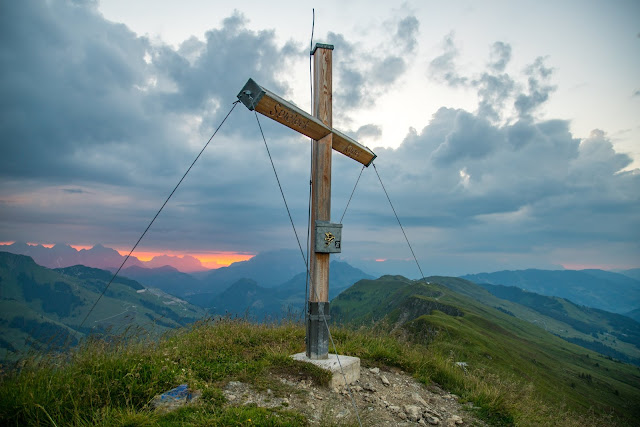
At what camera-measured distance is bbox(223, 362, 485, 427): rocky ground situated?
5.69m

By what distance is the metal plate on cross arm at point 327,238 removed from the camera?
790cm

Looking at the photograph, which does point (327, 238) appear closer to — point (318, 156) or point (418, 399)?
point (318, 156)

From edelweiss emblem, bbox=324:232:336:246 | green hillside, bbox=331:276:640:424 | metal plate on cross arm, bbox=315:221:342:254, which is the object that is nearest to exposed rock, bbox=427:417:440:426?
metal plate on cross arm, bbox=315:221:342:254

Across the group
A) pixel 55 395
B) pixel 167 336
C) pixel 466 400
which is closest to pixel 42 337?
pixel 55 395

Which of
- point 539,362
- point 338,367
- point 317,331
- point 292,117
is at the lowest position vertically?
point 539,362

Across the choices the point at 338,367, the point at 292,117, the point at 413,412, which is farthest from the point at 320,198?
the point at 413,412

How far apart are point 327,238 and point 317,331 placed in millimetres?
1990

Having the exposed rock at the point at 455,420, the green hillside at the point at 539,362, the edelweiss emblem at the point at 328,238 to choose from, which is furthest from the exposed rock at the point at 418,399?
the green hillside at the point at 539,362

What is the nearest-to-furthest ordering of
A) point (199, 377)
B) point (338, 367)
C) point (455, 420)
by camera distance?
1. point (199, 377)
2. point (455, 420)
3. point (338, 367)

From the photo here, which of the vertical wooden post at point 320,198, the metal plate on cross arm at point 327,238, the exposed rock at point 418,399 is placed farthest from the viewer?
the metal plate on cross arm at point 327,238

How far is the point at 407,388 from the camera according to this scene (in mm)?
7707

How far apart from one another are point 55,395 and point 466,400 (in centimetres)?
731

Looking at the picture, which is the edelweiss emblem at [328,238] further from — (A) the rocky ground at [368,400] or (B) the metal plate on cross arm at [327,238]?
(A) the rocky ground at [368,400]

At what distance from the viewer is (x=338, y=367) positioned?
7.15 meters
